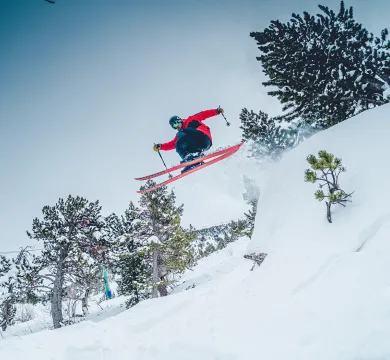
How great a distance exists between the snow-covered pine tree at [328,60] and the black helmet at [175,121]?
350 inches

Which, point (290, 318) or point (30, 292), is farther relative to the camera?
point (30, 292)

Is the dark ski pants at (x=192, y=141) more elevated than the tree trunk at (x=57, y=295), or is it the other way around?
the dark ski pants at (x=192, y=141)

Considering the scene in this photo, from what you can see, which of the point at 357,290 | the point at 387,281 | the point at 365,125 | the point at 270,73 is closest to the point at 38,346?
the point at 357,290

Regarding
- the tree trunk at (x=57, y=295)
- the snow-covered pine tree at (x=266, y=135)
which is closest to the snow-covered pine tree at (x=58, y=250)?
the tree trunk at (x=57, y=295)

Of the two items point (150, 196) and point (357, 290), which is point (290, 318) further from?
point (150, 196)

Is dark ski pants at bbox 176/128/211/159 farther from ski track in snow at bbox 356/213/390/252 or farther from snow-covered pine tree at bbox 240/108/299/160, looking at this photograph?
snow-covered pine tree at bbox 240/108/299/160

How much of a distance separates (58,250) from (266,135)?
1982 centimetres

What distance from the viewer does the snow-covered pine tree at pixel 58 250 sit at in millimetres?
15812

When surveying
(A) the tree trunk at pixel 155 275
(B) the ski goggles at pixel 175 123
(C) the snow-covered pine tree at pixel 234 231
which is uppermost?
(B) the ski goggles at pixel 175 123

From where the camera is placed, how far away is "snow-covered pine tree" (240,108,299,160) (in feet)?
70.8

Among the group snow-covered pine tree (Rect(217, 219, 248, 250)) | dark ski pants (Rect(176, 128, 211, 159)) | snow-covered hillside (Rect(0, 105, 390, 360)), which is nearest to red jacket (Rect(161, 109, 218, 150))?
dark ski pants (Rect(176, 128, 211, 159))

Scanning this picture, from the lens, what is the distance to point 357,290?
10.5ft

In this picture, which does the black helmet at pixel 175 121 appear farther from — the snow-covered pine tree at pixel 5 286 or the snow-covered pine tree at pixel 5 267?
the snow-covered pine tree at pixel 5 267

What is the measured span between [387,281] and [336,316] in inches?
32.4
